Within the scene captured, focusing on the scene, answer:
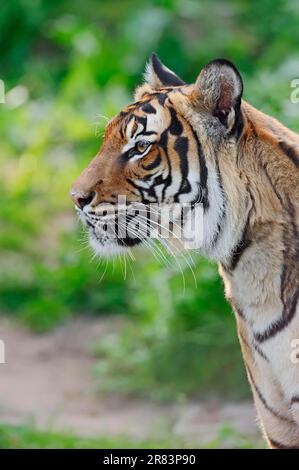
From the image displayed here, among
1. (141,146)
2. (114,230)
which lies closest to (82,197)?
(114,230)

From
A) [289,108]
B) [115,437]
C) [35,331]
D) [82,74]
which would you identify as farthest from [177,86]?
[82,74]

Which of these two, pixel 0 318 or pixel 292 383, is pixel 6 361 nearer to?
pixel 0 318

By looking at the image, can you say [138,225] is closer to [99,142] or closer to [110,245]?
[110,245]

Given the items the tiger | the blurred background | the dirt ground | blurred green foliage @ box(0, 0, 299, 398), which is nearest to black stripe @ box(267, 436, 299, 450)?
the tiger

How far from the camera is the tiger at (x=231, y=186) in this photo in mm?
4328

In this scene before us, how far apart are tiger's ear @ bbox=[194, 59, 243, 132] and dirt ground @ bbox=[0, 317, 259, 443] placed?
273 centimetres

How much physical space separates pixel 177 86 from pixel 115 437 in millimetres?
2816

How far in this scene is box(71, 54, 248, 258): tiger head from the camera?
4.32 m

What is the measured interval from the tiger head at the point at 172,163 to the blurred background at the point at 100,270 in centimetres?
213

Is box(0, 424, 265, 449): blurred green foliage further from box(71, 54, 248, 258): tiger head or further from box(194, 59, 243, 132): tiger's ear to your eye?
box(194, 59, 243, 132): tiger's ear

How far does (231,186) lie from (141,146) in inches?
15.0

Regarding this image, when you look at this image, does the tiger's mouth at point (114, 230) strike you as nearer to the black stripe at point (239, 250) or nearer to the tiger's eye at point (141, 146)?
the tiger's eye at point (141, 146)

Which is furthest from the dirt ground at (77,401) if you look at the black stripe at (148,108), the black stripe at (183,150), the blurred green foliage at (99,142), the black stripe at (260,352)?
the black stripe at (148,108)

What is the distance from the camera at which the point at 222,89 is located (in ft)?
14.1
